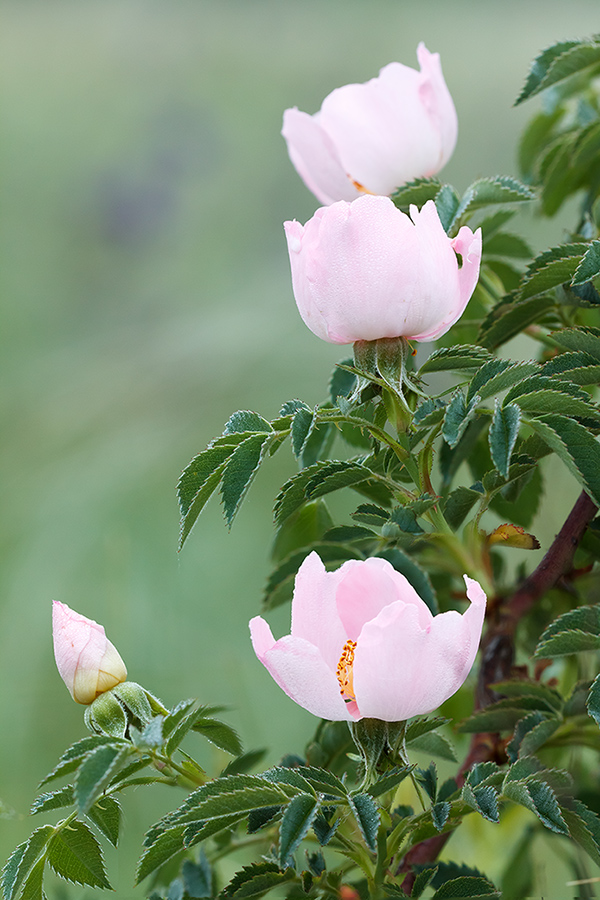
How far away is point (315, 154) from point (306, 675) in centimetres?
19

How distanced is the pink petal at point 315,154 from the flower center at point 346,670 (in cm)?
17

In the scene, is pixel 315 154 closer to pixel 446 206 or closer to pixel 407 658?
pixel 446 206

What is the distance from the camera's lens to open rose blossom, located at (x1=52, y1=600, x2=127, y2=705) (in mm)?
207

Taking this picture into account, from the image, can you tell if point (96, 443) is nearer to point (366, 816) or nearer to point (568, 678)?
point (568, 678)

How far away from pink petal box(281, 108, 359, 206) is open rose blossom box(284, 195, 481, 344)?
10 centimetres

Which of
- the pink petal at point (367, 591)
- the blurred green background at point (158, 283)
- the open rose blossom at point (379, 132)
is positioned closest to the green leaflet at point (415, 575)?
the pink petal at point (367, 591)

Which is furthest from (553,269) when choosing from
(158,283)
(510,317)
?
(158,283)

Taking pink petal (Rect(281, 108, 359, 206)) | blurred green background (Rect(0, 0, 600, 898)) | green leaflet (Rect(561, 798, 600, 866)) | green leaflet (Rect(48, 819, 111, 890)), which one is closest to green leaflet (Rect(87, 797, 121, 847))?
green leaflet (Rect(48, 819, 111, 890))

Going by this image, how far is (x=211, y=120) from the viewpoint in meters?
1.38

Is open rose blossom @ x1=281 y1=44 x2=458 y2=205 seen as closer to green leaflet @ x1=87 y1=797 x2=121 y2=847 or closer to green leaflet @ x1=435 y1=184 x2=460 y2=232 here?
green leaflet @ x1=435 y1=184 x2=460 y2=232

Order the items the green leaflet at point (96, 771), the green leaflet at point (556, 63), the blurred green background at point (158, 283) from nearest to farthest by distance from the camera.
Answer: the green leaflet at point (96, 771)
the green leaflet at point (556, 63)
the blurred green background at point (158, 283)

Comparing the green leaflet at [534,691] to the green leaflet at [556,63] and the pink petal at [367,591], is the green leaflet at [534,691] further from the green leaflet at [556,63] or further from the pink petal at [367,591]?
the green leaflet at [556,63]

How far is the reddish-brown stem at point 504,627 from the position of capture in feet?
0.83

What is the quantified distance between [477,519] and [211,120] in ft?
4.22
